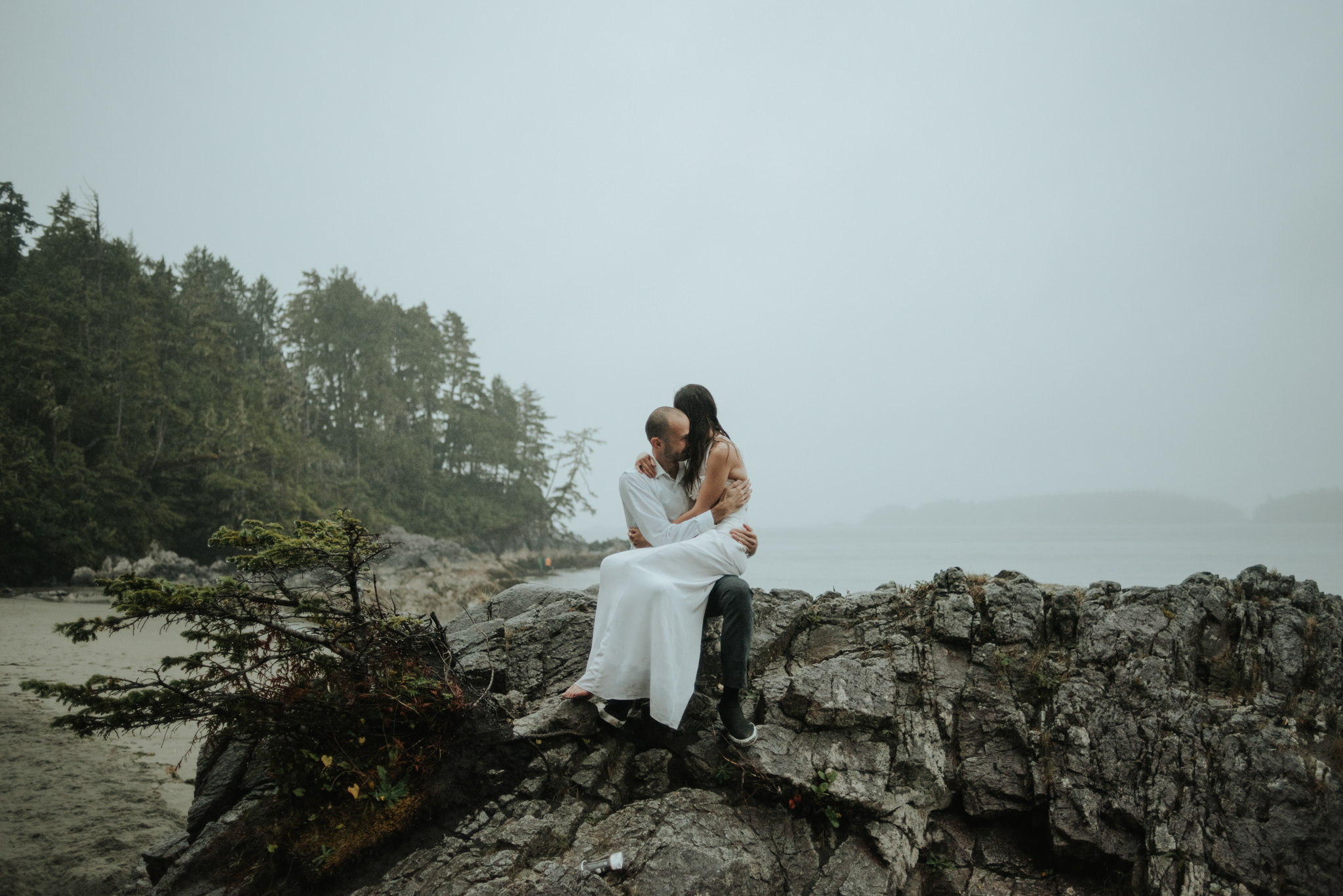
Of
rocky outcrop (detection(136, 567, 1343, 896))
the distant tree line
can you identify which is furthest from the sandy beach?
the distant tree line

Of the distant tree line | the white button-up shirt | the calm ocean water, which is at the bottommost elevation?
the calm ocean water

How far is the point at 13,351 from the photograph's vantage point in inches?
732

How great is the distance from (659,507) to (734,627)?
1029mm

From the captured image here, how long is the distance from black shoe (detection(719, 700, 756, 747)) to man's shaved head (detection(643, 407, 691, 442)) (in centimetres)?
187

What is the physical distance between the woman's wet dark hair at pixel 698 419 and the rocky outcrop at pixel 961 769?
1.52 metres

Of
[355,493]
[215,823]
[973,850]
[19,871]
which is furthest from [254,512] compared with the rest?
[973,850]

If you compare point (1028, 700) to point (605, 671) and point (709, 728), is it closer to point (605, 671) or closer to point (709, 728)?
point (709, 728)

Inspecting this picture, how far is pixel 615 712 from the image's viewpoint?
4.26 metres

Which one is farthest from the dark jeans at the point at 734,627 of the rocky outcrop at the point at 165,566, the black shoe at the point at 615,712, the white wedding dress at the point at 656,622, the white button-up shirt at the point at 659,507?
the rocky outcrop at the point at 165,566

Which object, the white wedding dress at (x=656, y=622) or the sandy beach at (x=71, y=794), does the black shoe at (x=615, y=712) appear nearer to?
the white wedding dress at (x=656, y=622)

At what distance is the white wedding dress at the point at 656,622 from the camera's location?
3848mm

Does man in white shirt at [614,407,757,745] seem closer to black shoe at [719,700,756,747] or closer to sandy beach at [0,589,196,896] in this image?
black shoe at [719,700,756,747]

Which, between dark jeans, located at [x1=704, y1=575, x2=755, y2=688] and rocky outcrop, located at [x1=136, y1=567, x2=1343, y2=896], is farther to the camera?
dark jeans, located at [x1=704, y1=575, x2=755, y2=688]

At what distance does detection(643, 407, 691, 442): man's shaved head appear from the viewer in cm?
452
